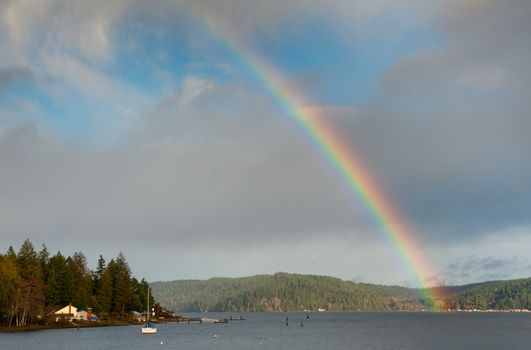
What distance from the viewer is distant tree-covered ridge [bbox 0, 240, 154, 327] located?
13188 centimetres

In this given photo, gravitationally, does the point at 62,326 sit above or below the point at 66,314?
below

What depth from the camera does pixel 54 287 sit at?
513ft

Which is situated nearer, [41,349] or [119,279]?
[41,349]

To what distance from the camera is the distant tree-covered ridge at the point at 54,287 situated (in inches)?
5192

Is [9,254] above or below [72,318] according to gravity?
above

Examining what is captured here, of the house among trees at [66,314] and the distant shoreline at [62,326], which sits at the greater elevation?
the house among trees at [66,314]

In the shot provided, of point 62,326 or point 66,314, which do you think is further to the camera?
point 66,314

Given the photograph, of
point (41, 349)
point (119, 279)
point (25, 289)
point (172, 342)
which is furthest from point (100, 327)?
point (41, 349)

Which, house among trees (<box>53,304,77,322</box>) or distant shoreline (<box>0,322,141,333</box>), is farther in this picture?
house among trees (<box>53,304,77,322</box>)

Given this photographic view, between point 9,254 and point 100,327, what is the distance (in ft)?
120

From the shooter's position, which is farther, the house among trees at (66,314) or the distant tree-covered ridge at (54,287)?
the house among trees at (66,314)

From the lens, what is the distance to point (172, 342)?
122750 millimetres

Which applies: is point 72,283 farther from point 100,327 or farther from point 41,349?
point 41,349

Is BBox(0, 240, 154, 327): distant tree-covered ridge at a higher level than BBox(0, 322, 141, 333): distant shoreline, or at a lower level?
higher
